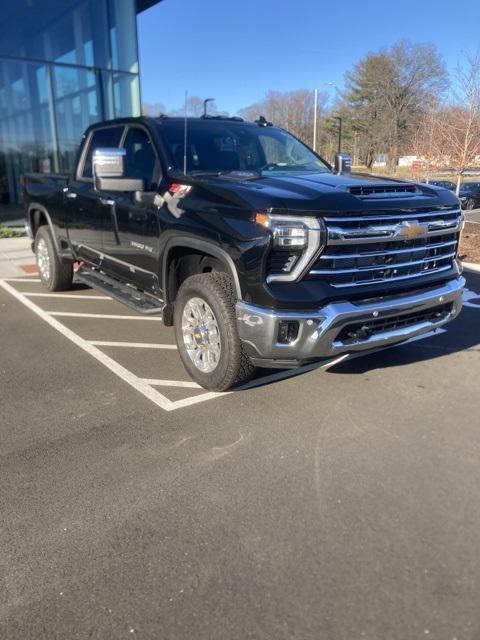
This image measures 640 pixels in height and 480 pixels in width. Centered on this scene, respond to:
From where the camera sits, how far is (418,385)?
436cm

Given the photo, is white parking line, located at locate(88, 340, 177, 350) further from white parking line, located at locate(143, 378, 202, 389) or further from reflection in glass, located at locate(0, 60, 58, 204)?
reflection in glass, located at locate(0, 60, 58, 204)

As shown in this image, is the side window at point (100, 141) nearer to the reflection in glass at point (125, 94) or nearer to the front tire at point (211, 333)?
the front tire at point (211, 333)

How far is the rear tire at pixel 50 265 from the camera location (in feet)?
23.2

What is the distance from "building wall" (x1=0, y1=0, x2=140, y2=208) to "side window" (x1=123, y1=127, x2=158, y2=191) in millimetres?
11076

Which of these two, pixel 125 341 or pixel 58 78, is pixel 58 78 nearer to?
pixel 58 78

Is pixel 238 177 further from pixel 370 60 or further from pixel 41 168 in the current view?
pixel 370 60

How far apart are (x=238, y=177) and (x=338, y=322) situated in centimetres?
140

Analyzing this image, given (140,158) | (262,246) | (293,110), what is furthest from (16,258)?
(293,110)

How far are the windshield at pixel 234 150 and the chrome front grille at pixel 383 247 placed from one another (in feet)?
4.06

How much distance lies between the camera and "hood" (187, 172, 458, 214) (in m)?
3.40

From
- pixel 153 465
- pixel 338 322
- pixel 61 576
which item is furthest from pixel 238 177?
pixel 61 576

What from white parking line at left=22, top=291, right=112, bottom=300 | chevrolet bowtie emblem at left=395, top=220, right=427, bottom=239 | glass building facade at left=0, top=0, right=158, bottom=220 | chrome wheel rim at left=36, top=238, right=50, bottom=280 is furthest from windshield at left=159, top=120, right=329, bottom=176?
glass building facade at left=0, top=0, right=158, bottom=220

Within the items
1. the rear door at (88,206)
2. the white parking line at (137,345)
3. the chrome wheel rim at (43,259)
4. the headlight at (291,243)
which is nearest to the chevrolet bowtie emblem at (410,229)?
the headlight at (291,243)

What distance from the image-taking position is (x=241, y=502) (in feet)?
9.47
